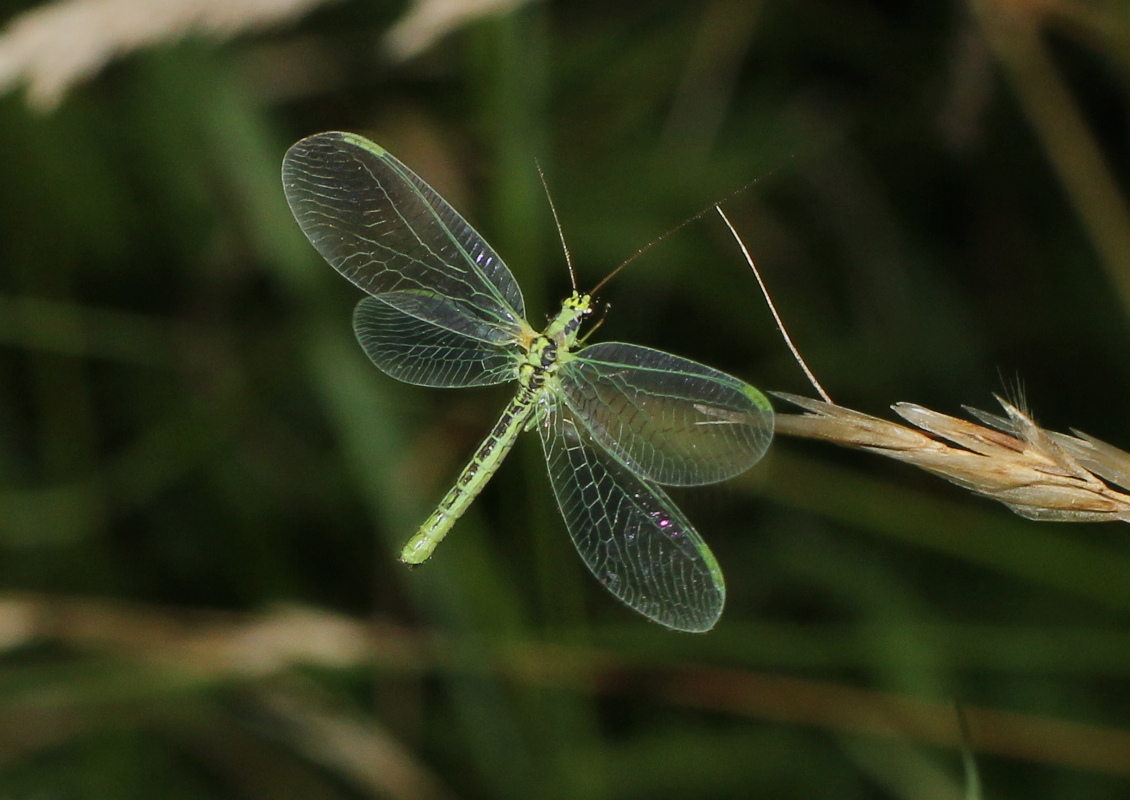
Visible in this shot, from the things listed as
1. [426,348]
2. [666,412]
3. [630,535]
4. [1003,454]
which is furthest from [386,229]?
[1003,454]

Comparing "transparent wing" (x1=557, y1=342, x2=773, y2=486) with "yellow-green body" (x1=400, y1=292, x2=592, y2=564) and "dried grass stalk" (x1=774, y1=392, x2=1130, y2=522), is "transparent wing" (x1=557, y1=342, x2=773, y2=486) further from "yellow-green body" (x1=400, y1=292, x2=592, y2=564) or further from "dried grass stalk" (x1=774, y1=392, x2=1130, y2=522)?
"dried grass stalk" (x1=774, y1=392, x2=1130, y2=522)

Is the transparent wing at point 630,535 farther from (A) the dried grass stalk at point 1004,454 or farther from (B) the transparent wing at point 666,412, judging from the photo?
(A) the dried grass stalk at point 1004,454

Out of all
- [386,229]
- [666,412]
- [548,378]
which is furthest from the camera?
[548,378]

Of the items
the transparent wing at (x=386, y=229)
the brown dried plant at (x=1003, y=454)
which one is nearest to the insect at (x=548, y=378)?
the transparent wing at (x=386, y=229)

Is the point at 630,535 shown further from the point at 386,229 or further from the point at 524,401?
the point at 386,229

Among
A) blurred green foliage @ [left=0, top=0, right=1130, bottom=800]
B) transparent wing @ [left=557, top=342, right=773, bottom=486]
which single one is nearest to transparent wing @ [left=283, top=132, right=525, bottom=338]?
transparent wing @ [left=557, top=342, right=773, bottom=486]

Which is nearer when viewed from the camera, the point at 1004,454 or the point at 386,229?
the point at 1004,454

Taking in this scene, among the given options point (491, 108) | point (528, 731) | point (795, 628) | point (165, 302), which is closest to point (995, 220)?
point (795, 628)
